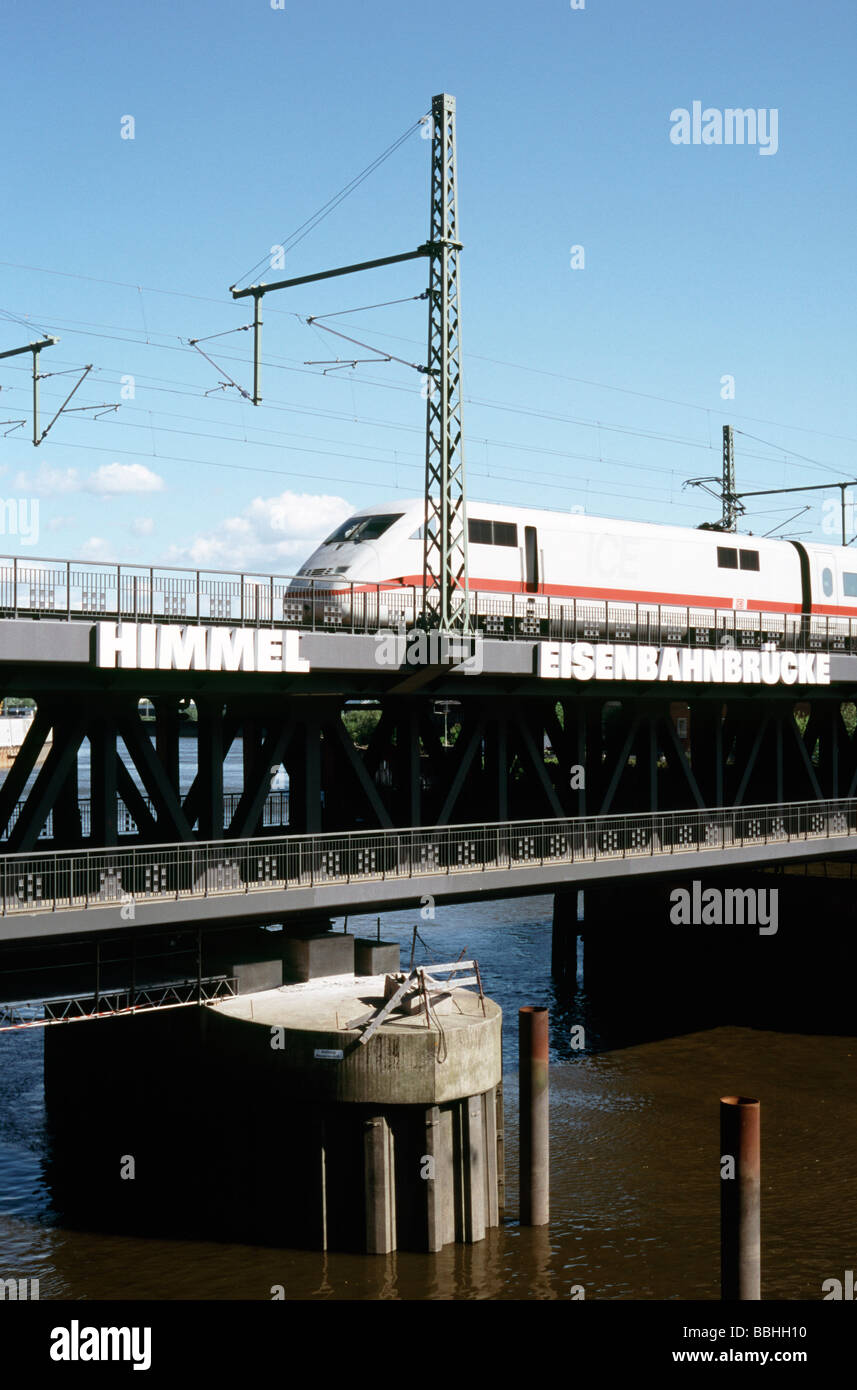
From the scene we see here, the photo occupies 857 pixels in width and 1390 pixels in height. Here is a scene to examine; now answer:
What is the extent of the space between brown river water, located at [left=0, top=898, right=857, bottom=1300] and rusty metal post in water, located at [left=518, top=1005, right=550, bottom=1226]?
1.88ft

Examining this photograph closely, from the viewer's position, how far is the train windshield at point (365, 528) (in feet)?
129

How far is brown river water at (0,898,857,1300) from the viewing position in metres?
27.5

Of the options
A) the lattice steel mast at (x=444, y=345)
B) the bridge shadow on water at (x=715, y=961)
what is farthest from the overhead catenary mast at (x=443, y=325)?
the bridge shadow on water at (x=715, y=961)

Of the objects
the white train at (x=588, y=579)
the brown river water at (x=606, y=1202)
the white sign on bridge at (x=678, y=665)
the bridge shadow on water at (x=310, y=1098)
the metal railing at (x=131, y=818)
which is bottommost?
the brown river water at (x=606, y=1202)

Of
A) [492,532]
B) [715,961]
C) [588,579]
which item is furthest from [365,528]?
[715,961]

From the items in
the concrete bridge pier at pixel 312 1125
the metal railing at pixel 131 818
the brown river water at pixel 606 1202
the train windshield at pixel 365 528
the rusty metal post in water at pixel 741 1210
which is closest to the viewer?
the rusty metal post in water at pixel 741 1210

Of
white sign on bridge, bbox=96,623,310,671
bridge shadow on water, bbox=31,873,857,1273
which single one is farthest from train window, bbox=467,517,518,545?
white sign on bridge, bbox=96,623,310,671

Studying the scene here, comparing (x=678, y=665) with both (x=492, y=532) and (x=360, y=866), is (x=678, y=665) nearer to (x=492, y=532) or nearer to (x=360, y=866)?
(x=492, y=532)

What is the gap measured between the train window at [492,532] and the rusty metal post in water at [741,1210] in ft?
65.3

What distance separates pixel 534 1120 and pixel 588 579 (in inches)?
768

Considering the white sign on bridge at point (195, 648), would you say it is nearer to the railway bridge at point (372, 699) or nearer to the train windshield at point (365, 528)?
the railway bridge at point (372, 699)
